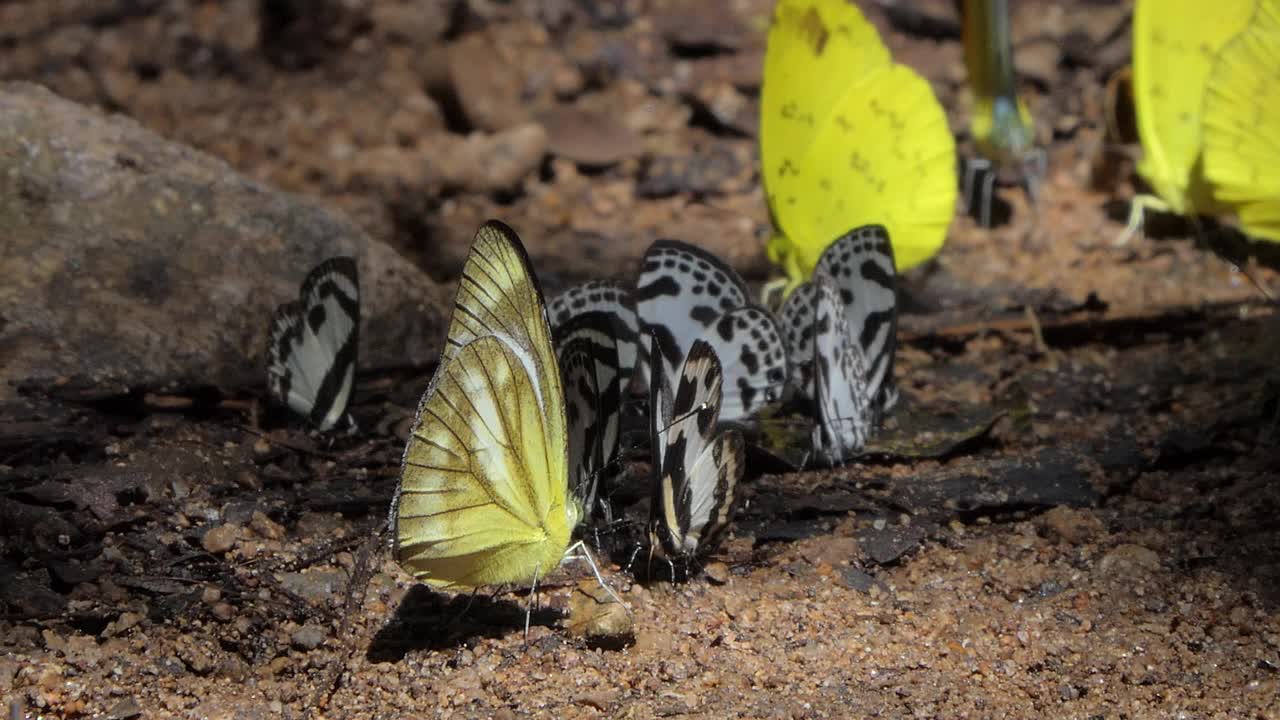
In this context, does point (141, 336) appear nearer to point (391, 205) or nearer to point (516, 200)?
point (391, 205)

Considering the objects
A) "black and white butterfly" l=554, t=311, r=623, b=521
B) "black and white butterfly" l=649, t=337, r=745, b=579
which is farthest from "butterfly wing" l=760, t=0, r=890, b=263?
"black and white butterfly" l=649, t=337, r=745, b=579

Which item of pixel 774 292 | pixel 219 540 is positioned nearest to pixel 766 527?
pixel 219 540

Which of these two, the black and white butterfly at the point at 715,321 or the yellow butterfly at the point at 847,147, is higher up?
the yellow butterfly at the point at 847,147

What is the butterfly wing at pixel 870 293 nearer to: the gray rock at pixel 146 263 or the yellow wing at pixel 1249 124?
the gray rock at pixel 146 263

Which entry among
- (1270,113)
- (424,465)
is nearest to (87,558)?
(424,465)

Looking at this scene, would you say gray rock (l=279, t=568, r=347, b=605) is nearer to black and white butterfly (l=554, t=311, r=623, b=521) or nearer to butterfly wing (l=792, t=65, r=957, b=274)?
black and white butterfly (l=554, t=311, r=623, b=521)

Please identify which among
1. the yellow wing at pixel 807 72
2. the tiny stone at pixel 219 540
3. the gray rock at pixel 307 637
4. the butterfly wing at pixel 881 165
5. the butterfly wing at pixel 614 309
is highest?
the yellow wing at pixel 807 72

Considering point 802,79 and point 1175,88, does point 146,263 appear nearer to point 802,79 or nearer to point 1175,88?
point 802,79

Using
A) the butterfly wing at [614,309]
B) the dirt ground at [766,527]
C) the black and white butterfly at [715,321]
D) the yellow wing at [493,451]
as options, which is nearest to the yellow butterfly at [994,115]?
the dirt ground at [766,527]
